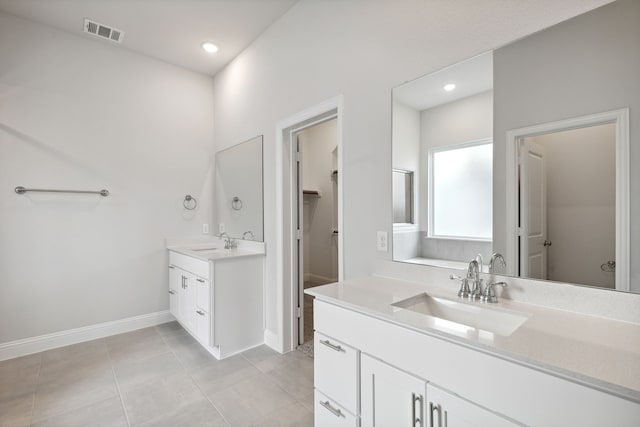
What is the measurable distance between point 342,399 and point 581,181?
1327 mm

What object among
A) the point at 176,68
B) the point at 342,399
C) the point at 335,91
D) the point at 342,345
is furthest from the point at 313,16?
the point at 342,399

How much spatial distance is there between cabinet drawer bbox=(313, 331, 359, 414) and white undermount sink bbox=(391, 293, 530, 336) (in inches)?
12.5

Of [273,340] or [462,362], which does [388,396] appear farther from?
[273,340]

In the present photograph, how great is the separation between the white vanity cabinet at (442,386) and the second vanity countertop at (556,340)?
29mm

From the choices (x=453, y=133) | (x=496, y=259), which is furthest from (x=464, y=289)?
(x=453, y=133)

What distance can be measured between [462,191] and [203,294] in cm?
214

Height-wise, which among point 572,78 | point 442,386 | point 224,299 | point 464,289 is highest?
point 572,78

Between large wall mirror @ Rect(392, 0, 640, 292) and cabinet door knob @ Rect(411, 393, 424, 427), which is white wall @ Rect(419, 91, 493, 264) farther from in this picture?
cabinet door knob @ Rect(411, 393, 424, 427)

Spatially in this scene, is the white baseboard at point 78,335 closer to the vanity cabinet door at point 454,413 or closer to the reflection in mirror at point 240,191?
the reflection in mirror at point 240,191

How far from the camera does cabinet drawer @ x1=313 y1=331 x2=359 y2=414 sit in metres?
1.29

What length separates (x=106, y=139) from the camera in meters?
3.05

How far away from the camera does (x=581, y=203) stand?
1177 mm

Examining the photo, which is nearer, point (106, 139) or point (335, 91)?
point (335, 91)

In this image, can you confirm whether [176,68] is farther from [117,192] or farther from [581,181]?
[581,181]
